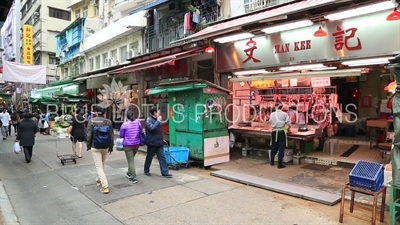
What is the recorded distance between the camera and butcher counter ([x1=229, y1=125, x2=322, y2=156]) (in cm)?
900

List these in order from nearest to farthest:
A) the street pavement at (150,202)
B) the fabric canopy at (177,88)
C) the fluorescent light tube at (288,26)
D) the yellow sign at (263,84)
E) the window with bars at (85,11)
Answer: the street pavement at (150,202), the fluorescent light tube at (288,26), the fabric canopy at (177,88), the yellow sign at (263,84), the window with bars at (85,11)

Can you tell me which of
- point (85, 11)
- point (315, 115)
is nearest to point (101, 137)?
point (315, 115)

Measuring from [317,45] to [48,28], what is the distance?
1489 inches

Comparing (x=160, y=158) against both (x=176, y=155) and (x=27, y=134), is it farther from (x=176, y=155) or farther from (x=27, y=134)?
(x=27, y=134)

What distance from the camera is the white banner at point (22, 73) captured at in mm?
14289

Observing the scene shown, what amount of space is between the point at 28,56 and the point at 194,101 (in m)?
29.3

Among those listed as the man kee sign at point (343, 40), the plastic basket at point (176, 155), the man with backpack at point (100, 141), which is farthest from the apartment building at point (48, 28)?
the man kee sign at point (343, 40)

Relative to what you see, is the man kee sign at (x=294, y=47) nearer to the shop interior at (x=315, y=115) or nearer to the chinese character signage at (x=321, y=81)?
the shop interior at (x=315, y=115)

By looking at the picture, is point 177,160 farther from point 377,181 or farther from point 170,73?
point 170,73

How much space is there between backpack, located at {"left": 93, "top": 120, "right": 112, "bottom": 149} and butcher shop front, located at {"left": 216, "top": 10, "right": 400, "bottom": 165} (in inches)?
215

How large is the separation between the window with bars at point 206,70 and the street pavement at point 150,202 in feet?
17.8

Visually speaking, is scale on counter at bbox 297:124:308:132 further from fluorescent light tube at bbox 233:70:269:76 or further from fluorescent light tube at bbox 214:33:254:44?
fluorescent light tube at bbox 214:33:254:44

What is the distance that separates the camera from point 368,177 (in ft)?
14.5

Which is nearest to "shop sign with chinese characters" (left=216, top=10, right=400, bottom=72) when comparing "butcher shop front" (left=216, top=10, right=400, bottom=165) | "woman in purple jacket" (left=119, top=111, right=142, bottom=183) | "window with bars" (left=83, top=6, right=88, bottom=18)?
"butcher shop front" (left=216, top=10, right=400, bottom=165)
